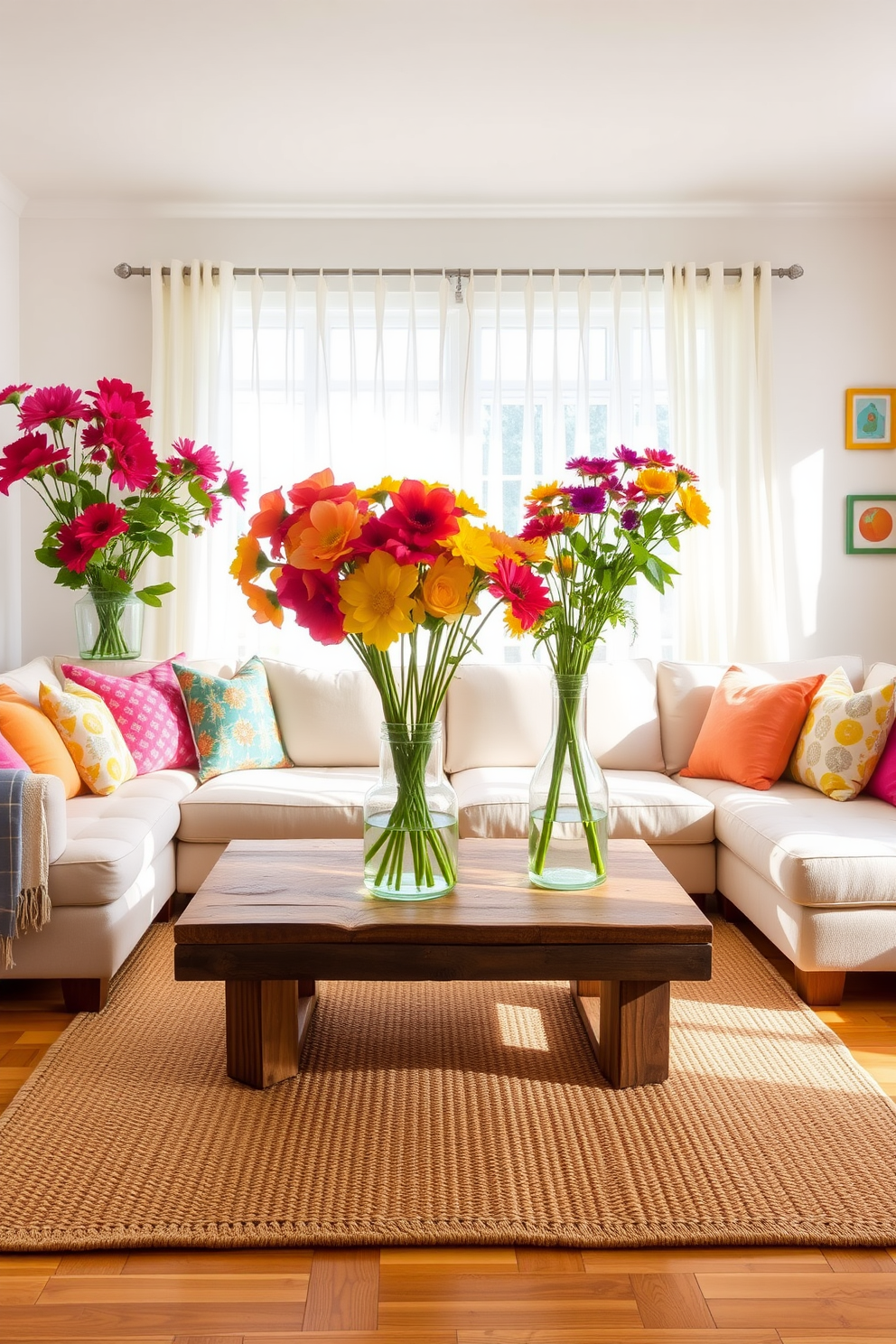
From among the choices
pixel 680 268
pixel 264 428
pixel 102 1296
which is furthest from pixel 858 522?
pixel 102 1296

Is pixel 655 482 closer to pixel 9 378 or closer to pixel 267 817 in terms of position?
pixel 267 817

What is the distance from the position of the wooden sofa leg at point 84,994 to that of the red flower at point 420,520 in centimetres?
159

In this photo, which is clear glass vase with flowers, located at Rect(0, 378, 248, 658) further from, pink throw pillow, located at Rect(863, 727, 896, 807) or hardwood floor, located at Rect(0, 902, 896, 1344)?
hardwood floor, located at Rect(0, 902, 896, 1344)

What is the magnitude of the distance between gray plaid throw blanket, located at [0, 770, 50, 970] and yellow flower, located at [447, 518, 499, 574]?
134 cm

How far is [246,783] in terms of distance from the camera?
363 centimetres

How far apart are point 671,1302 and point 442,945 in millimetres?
719

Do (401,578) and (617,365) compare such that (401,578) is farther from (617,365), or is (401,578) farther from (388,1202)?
(617,365)

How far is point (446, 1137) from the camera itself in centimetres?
209

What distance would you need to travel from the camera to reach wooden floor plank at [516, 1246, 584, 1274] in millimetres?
1722

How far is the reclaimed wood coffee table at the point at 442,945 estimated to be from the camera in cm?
211

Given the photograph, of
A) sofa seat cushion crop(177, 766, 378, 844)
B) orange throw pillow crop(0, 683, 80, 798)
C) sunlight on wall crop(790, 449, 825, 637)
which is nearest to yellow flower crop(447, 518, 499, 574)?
sofa seat cushion crop(177, 766, 378, 844)

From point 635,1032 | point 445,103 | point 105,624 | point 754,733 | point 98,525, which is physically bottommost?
point 635,1032

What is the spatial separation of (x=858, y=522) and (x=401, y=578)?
3578mm

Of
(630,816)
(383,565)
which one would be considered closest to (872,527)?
(630,816)
